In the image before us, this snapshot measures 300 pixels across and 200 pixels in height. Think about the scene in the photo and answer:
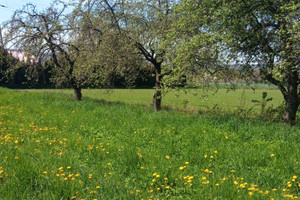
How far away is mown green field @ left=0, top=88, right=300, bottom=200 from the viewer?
310 cm

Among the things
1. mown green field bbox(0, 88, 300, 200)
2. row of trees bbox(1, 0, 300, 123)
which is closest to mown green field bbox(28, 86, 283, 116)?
row of trees bbox(1, 0, 300, 123)

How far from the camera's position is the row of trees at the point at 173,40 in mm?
6629

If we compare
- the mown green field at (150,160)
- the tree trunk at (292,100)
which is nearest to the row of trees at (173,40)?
the tree trunk at (292,100)

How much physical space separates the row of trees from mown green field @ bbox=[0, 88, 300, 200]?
6.06 ft

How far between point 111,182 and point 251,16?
19.5 feet

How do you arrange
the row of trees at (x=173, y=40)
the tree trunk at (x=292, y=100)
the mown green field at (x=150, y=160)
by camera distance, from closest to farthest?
1. the mown green field at (x=150, y=160)
2. the row of trees at (x=173, y=40)
3. the tree trunk at (x=292, y=100)

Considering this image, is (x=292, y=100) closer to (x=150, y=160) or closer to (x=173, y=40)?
(x=173, y=40)

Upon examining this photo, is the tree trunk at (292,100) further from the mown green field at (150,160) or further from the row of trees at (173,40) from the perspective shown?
the mown green field at (150,160)

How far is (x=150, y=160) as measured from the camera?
404cm

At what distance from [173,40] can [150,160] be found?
15.9 feet

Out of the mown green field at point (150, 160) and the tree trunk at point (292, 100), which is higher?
the tree trunk at point (292, 100)

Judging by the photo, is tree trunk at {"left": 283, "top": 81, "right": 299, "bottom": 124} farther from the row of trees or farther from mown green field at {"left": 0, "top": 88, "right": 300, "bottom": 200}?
mown green field at {"left": 0, "top": 88, "right": 300, "bottom": 200}

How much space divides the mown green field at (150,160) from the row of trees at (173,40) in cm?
185

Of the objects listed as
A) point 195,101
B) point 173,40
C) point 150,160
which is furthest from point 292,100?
point 195,101
